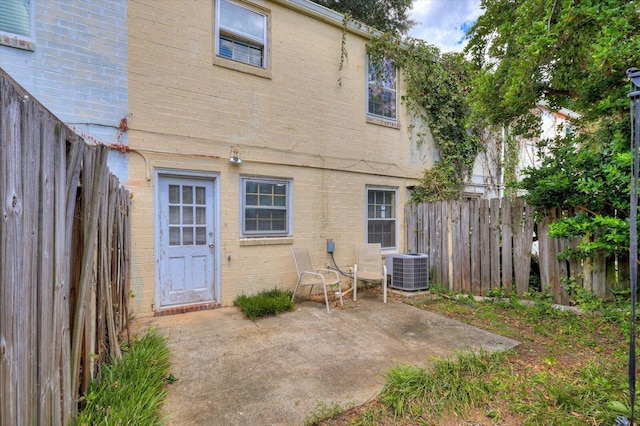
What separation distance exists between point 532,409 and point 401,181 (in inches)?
219

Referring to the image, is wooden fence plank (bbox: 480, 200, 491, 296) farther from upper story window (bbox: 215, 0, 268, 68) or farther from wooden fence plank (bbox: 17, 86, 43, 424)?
wooden fence plank (bbox: 17, 86, 43, 424)

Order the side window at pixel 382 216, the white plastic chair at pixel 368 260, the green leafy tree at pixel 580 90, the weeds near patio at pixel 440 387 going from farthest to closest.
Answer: the side window at pixel 382 216 < the white plastic chair at pixel 368 260 < the green leafy tree at pixel 580 90 < the weeds near patio at pixel 440 387

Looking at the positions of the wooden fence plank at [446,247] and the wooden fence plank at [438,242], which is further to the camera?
the wooden fence plank at [438,242]

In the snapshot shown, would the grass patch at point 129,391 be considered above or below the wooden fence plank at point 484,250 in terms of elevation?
below

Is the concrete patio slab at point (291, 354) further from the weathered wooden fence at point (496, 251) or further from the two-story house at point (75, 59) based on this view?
the two-story house at point (75, 59)

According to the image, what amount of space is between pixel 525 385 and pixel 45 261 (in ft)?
11.9

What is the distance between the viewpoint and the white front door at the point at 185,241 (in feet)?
15.8

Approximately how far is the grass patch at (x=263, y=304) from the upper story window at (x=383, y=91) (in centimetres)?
444

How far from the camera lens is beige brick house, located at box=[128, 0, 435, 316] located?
15.3ft

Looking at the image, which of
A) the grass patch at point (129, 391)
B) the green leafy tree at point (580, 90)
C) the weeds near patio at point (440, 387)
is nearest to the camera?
the grass patch at point (129, 391)

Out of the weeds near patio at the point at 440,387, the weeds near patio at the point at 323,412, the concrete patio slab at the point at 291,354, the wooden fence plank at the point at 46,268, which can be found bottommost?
the concrete patio slab at the point at 291,354

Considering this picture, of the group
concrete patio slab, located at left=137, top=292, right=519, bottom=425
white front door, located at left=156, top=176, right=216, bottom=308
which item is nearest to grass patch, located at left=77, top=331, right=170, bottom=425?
concrete patio slab, located at left=137, top=292, right=519, bottom=425

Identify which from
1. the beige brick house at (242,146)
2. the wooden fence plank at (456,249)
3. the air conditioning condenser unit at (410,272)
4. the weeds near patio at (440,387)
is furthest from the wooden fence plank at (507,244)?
the weeds near patio at (440,387)

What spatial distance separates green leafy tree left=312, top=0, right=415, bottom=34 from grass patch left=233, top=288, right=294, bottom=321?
9.68 meters
